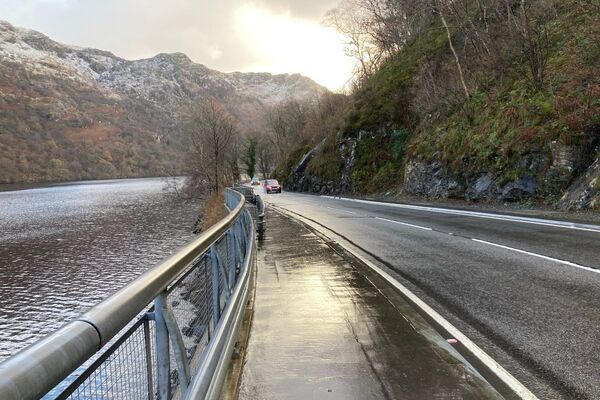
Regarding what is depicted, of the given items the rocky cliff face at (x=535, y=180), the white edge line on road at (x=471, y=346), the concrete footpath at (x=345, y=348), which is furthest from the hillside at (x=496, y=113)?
the concrete footpath at (x=345, y=348)

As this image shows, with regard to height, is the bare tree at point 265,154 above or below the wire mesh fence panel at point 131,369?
above

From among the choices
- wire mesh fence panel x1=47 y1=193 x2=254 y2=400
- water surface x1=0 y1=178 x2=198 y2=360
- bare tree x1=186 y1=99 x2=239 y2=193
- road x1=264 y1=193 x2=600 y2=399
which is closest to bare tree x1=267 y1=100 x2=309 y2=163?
bare tree x1=186 y1=99 x2=239 y2=193

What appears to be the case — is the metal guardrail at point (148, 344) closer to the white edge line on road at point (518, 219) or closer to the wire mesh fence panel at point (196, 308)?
the wire mesh fence panel at point (196, 308)

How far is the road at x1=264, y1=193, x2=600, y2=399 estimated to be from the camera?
469 cm

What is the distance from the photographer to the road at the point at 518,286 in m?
4.69

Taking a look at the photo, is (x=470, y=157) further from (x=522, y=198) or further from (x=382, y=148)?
(x=382, y=148)

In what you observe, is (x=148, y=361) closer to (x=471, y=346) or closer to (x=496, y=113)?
(x=471, y=346)

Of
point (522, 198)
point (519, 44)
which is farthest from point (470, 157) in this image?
point (519, 44)

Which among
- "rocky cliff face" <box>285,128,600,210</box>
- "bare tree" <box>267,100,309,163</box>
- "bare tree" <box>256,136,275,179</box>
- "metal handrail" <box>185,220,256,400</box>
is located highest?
"bare tree" <box>267,100,309,163</box>

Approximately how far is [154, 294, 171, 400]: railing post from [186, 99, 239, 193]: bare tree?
5456 cm

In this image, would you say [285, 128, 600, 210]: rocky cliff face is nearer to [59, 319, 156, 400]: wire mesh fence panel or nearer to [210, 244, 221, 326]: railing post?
[210, 244, 221, 326]: railing post

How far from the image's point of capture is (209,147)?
196 feet

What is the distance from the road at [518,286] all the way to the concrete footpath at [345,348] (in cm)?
60

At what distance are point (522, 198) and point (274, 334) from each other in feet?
60.5
